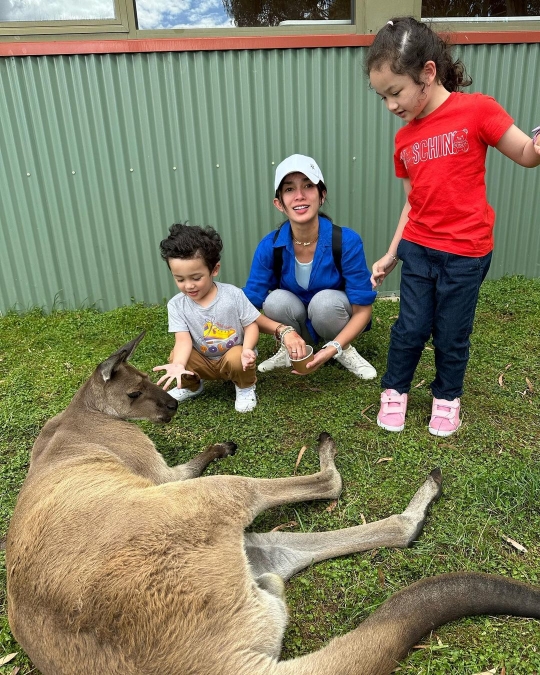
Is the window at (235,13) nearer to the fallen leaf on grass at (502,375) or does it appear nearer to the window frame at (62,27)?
the window frame at (62,27)

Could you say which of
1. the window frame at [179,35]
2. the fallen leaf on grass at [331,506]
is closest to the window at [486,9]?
the window frame at [179,35]

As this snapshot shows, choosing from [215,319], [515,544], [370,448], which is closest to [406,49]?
[215,319]

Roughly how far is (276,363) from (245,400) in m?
0.64

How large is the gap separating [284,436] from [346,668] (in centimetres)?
167

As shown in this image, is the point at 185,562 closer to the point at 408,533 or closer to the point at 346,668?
the point at 346,668

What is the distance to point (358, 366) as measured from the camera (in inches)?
151

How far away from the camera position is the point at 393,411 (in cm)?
317

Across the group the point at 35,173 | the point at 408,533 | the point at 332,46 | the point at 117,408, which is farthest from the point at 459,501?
the point at 35,173

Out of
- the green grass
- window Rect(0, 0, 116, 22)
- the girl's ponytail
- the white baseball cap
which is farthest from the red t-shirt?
window Rect(0, 0, 116, 22)

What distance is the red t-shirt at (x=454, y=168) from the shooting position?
2.57 meters

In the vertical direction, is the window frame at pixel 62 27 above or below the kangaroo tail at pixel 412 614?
above

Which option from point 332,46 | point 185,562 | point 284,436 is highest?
point 332,46

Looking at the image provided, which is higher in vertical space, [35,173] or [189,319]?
[35,173]

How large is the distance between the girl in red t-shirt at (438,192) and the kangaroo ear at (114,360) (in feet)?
4.94
